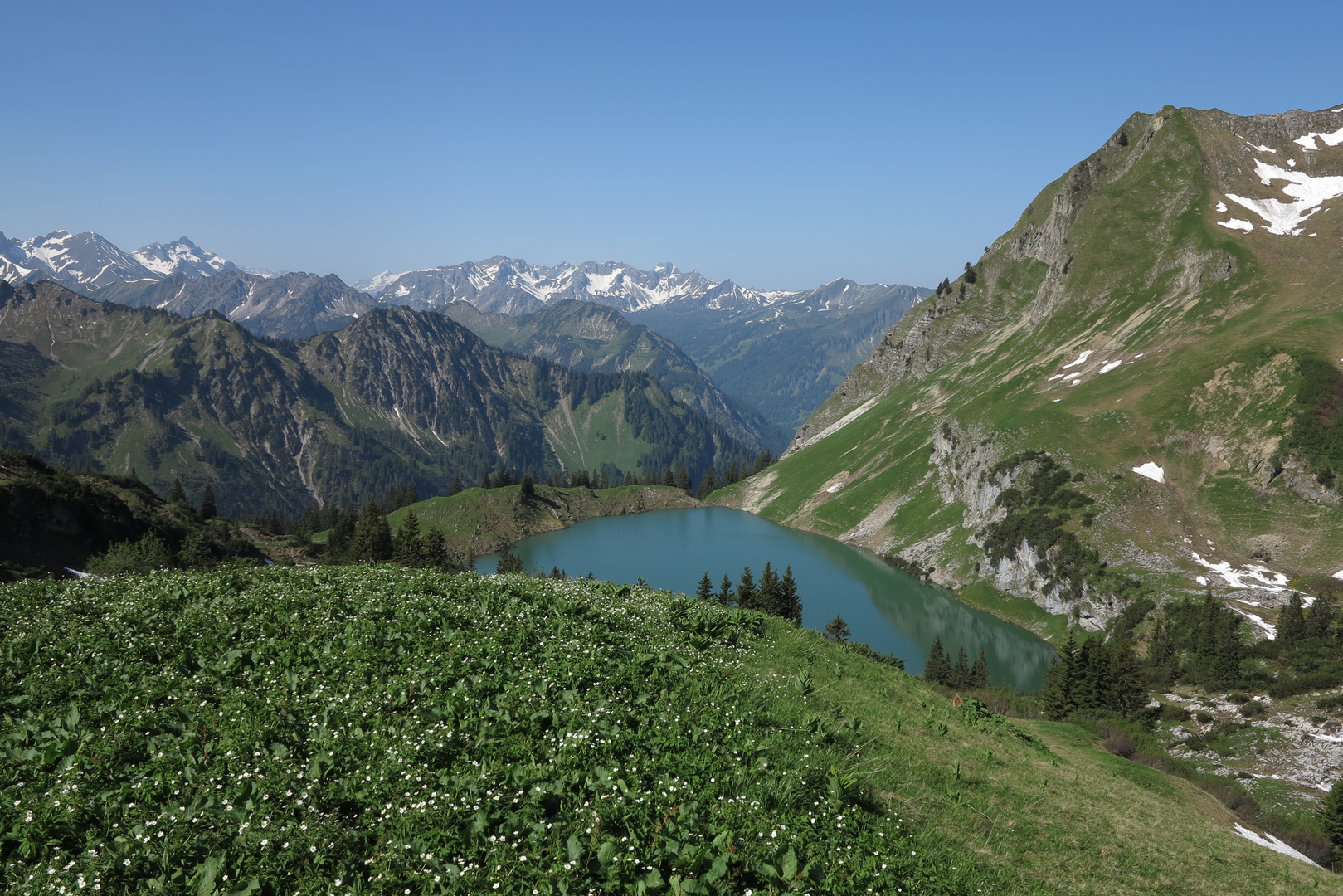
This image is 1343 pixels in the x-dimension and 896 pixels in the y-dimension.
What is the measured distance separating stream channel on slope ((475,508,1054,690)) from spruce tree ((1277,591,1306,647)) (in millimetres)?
29231

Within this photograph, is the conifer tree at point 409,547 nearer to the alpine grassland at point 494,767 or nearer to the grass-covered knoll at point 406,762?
the alpine grassland at point 494,767

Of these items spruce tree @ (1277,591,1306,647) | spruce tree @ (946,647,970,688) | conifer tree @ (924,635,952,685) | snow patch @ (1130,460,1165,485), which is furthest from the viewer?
snow patch @ (1130,460,1165,485)

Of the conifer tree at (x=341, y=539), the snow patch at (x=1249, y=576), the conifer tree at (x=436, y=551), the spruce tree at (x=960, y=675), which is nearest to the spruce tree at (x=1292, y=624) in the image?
the snow patch at (x=1249, y=576)

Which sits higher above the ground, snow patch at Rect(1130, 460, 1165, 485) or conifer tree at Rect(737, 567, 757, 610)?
snow patch at Rect(1130, 460, 1165, 485)

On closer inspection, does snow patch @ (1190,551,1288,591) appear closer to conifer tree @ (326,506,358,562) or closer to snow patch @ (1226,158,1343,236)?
snow patch @ (1226,158,1343,236)

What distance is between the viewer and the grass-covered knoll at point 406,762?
934 centimetres

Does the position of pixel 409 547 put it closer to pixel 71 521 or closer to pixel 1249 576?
pixel 71 521

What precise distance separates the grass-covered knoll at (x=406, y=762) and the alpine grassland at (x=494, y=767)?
0.05 m

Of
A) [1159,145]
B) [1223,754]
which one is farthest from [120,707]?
[1159,145]

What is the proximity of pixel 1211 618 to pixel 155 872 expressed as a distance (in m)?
108

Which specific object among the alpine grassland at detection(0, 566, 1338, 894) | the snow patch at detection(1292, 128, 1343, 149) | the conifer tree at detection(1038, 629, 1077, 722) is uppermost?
the snow patch at detection(1292, 128, 1343, 149)

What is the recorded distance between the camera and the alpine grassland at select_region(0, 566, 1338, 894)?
9500 mm

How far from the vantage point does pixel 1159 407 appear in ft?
393

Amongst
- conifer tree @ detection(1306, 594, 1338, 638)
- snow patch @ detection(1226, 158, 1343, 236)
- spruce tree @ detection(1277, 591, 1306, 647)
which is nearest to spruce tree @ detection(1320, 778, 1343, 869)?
spruce tree @ detection(1277, 591, 1306, 647)
